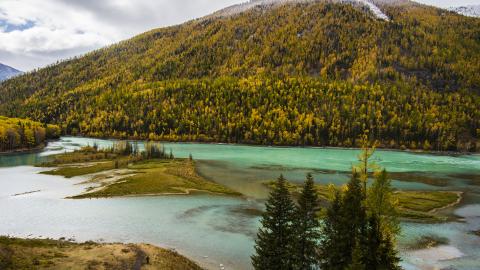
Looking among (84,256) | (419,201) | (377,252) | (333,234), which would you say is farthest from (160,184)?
(377,252)

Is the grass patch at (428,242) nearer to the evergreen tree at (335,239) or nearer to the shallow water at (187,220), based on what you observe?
the shallow water at (187,220)

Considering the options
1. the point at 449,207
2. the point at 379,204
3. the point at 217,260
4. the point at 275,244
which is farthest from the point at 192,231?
the point at 449,207

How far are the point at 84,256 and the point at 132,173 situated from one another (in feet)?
221

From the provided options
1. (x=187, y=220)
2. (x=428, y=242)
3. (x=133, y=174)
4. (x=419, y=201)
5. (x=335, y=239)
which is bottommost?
(x=187, y=220)

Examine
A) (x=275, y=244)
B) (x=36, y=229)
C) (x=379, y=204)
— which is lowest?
(x=36, y=229)

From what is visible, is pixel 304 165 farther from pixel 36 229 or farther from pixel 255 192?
pixel 36 229

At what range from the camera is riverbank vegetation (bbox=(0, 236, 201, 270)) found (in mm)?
35031

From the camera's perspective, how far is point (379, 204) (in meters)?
33.5

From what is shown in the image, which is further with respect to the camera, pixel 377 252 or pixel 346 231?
pixel 346 231

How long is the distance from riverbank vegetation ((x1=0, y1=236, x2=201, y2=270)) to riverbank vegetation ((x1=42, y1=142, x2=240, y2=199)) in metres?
35.7

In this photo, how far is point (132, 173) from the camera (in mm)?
104562

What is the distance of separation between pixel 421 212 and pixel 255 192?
3258cm

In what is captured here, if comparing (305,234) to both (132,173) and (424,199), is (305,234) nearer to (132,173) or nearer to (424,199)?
(424,199)

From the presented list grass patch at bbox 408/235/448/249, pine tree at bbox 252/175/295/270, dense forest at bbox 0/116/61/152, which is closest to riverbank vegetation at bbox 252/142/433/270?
pine tree at bbox 252/175/295/270
